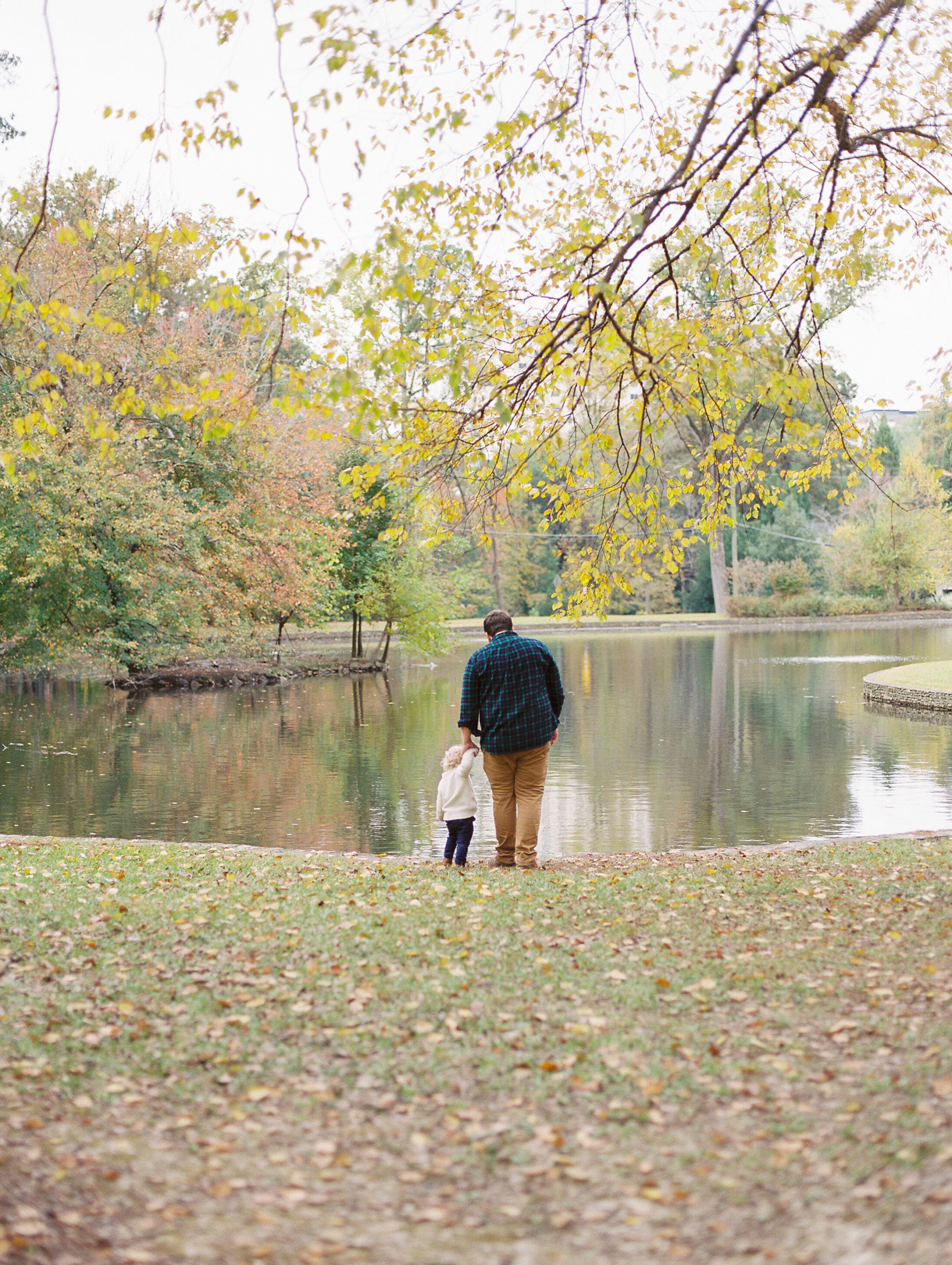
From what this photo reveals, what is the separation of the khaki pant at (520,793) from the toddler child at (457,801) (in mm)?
162

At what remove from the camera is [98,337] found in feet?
72.0

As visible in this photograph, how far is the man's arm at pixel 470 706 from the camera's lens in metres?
7.57

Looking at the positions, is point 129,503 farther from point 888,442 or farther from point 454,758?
point 888,442

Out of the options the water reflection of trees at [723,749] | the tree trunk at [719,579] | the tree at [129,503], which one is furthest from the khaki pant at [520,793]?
the tree trunk at [719,579]

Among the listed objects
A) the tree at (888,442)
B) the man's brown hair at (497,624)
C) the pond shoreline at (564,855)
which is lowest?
the pond shoreline at (564,855)

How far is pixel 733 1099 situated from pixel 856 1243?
960mm

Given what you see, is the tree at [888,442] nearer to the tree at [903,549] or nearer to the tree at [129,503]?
the tree at [903,549]

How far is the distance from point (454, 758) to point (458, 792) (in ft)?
0.90

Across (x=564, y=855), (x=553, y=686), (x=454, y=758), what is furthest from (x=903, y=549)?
(x=454, y=758)

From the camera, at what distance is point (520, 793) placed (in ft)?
25.5

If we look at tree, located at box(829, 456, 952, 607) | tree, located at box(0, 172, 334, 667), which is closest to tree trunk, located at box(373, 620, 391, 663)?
tree, located at box(0, 172, 334, 667)

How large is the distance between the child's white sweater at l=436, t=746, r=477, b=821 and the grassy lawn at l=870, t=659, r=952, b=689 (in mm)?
15407

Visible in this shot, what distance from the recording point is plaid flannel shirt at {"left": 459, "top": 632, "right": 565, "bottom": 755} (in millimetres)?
7527

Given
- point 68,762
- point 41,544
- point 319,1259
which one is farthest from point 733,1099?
point 41,544
